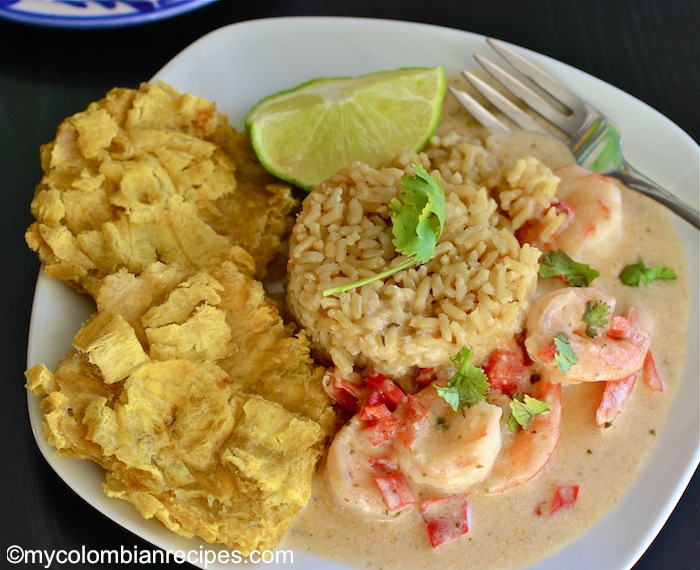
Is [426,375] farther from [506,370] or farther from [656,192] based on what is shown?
[656,192]

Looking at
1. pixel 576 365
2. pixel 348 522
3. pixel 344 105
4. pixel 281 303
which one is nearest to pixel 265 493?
pixel 348 522

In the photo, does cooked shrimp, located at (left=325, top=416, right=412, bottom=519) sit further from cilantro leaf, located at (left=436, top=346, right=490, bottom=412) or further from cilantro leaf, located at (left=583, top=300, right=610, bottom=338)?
cilantro leaf, located at (left=583, top=300, right=610, bottom=338)

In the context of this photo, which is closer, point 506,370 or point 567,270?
point 506,370

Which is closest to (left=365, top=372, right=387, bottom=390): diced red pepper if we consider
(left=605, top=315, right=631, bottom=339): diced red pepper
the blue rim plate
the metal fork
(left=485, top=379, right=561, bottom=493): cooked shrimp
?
(left=485, top=379, right=561, bottom=493): cooked shrimp

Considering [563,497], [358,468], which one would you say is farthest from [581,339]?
[358,468]

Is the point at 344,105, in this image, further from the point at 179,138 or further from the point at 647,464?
the point at 647,464

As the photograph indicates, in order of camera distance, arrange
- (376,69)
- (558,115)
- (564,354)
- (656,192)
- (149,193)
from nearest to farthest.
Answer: (564,354) → (149,193) → (656,192) → (558,115) → (376,69)

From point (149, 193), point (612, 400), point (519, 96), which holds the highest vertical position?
point (519, 96)
